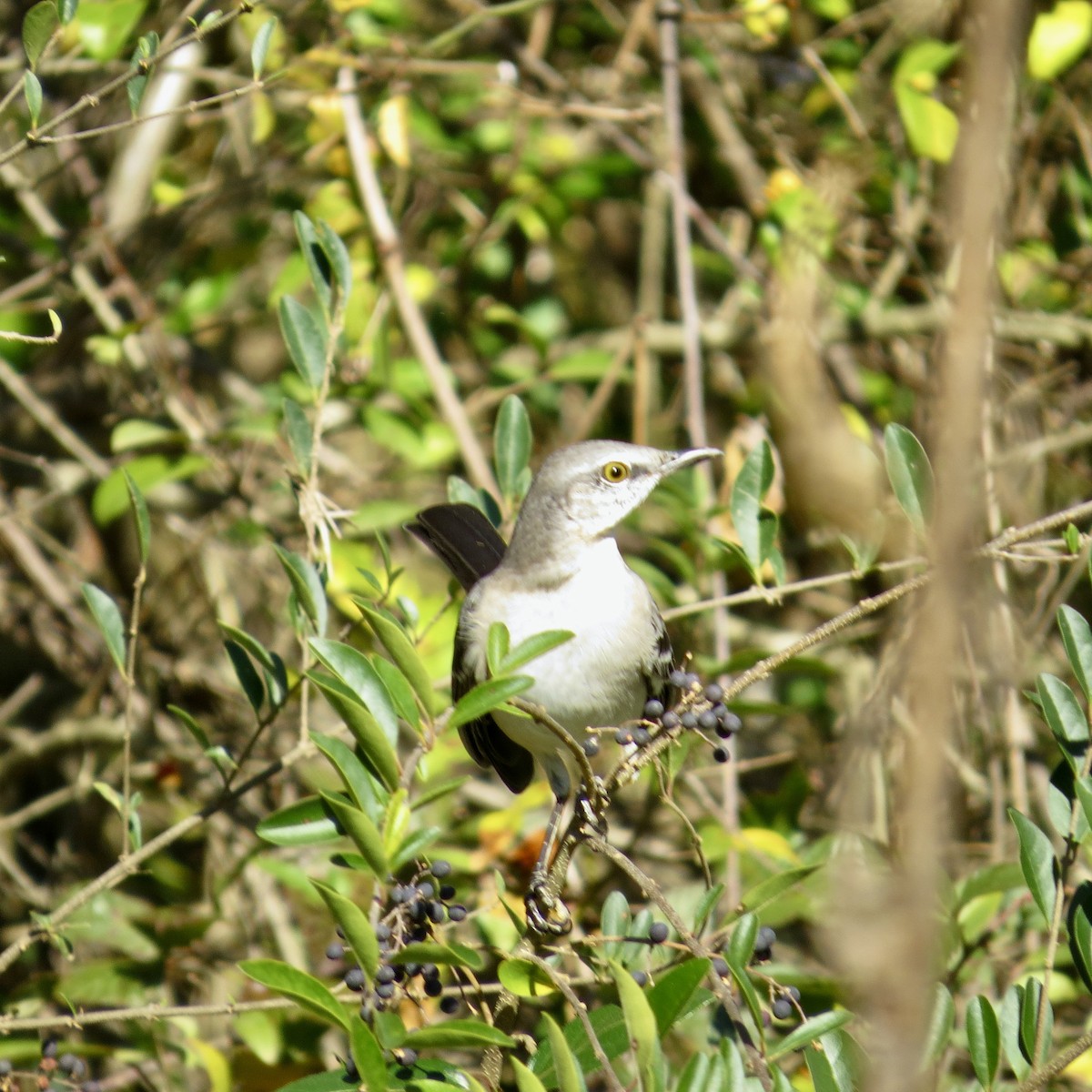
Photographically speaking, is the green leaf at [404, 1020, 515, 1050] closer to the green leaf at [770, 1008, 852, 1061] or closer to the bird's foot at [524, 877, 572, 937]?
the green leaf at [770, 1008, 852, 1061]

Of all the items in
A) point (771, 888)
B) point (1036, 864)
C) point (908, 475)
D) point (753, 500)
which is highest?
point (908, 475)

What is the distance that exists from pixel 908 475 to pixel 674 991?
A: 1279 mm

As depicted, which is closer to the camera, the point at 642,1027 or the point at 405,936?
the point at 642,1027

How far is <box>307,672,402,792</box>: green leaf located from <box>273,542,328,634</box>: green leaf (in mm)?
544

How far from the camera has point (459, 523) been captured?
3.91 metres

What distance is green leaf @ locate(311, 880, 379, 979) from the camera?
6.90ft

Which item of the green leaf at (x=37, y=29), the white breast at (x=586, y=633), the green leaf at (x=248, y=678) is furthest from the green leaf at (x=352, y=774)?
the green leaf at (x=37, y=29)

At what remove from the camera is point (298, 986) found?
229 cm

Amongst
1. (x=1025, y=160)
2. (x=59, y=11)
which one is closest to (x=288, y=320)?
(x=59, y=11)

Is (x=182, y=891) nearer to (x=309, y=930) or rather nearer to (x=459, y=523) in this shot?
(x=309, y=930)

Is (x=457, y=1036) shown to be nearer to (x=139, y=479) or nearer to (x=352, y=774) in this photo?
(x=352, y=774)

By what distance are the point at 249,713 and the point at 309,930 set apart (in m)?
0.95

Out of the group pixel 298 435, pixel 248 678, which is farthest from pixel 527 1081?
pixel 298 435

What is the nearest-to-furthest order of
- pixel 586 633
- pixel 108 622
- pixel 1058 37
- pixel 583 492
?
pixel 108 622, pixel 586 633, pixel 583 492, pixel 1058 37
